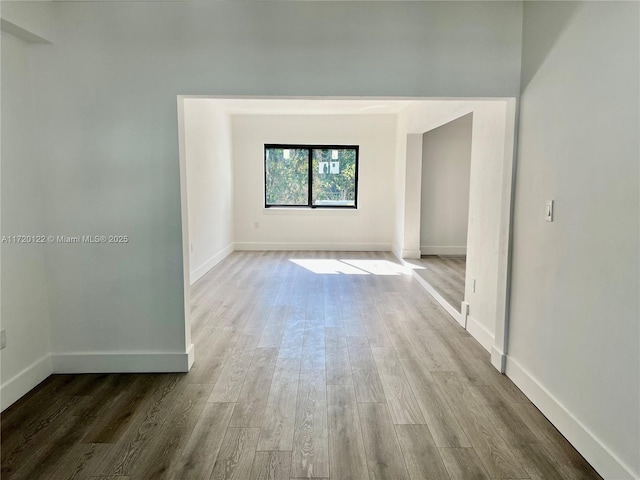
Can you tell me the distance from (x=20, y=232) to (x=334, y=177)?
576 centimetres

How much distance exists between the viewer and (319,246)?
7840mm

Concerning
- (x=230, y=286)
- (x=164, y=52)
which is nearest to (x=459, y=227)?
(x=230, y=286)

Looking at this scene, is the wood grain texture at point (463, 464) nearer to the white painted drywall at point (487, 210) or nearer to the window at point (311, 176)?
the white painted drywall at point (487, 210)

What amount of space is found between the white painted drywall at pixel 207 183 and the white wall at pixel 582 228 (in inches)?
139

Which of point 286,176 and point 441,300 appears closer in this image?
point 441,300

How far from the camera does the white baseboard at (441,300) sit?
3.91 m

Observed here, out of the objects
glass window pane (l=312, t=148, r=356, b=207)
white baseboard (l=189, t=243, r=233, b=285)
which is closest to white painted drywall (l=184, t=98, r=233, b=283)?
white baseboard (l=189, t=243, r=233, b=285)

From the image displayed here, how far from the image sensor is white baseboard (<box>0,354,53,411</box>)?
238 centimetres

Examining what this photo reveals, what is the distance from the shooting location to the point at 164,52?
2619 mm

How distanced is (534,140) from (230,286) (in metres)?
3.78

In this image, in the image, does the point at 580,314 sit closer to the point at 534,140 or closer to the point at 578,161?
the point at 578,161

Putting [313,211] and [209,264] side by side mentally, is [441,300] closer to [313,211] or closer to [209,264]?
[209,264]

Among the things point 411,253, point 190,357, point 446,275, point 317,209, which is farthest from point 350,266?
point 190,357

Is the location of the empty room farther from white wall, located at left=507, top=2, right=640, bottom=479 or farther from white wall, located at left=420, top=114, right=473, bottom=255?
white wall, located at left=420, top=114, right=473, bottom=255
